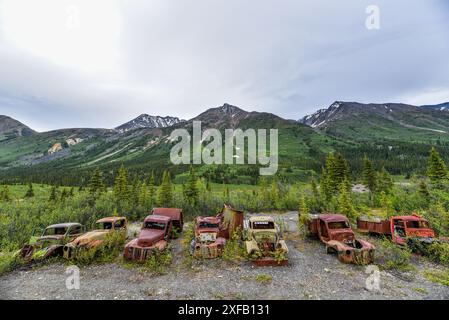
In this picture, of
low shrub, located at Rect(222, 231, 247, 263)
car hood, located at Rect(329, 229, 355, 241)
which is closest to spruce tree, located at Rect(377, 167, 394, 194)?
car hood, located at Rect(329, 229, 355, 241)

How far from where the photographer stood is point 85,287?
8.56 m

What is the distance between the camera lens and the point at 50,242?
12.2m

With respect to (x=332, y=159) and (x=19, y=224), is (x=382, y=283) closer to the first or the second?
(x=19, y=224)

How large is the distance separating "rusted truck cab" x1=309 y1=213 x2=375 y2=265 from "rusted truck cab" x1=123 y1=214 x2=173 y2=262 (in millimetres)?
8914

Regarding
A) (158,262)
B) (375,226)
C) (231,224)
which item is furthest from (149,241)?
(375,226)

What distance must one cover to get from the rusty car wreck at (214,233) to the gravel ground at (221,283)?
1.81 ft

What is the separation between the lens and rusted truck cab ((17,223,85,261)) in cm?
1118

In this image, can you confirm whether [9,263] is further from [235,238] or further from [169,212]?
[235,238]

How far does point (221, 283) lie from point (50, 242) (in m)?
9.95

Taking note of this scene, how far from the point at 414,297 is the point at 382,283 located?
1.07 meters

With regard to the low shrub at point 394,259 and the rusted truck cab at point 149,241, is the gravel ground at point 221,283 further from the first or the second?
the rusted truck cab at point 149,241

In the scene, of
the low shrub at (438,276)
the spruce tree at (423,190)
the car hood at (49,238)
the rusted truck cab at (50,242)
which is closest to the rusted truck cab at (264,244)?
the low shrub at (438,276)

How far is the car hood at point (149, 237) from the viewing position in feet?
37.8

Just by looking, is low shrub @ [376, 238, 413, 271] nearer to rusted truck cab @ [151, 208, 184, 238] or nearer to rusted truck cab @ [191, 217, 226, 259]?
rusted truck cab @ [191, 217, 226, 259]
